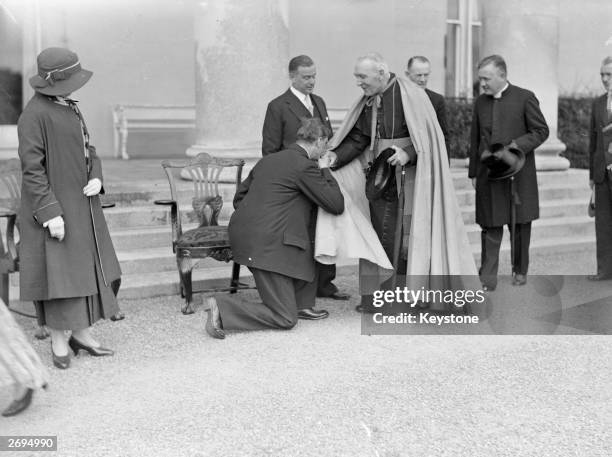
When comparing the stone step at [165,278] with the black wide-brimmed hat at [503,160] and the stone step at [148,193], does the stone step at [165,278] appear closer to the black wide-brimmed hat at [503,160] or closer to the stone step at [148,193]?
the stone step at [148,193]

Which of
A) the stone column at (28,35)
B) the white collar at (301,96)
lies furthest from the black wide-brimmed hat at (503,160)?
the stone column at (28,35)

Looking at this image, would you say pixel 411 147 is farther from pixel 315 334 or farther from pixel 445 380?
pixel 445 380

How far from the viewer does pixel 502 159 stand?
727 cm

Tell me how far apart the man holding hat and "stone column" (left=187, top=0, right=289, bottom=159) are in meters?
2.27

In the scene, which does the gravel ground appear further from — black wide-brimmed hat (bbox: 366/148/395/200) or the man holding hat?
the man holding hat

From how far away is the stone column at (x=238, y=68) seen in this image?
8.87 meters

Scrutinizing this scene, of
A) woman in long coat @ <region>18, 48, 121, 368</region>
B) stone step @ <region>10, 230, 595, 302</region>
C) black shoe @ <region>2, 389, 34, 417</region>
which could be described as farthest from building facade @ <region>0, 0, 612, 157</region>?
black shoe @ <region>2, 389, 34, 417</region>

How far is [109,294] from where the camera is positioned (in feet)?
18.1

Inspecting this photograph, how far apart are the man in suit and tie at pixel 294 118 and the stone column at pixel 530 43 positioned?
4.11 metres

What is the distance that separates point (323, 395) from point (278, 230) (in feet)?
4.90

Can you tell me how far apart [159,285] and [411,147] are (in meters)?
2.15

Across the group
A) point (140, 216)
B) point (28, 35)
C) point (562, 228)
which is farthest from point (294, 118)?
point (28, 35)

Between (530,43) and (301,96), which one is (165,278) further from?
(530,43)

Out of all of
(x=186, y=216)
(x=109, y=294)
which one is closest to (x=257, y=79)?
(x=186, y=216)
